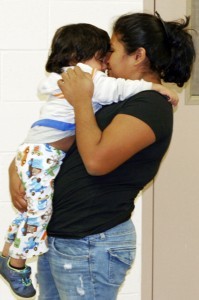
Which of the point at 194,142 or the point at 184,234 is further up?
the point at 194,142

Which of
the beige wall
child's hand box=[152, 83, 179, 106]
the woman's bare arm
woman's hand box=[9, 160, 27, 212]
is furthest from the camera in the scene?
the beige wall

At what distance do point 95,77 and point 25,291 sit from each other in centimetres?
64

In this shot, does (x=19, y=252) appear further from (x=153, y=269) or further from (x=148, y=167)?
(x=153, y=269)

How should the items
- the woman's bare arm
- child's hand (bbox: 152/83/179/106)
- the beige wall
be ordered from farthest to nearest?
the beige wall → child's hand (bbox: 152/83/179/106) → the woman's bare arm

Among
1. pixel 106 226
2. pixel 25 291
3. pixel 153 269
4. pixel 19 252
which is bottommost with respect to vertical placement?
pixel 153 269

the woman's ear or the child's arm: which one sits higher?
the woman's ear

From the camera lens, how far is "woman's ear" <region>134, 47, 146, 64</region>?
1360mm

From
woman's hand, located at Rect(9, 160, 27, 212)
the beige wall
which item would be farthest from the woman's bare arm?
the beige wall

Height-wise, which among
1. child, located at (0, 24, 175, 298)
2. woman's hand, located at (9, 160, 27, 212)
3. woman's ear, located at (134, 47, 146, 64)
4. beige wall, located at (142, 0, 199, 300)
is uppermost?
woman's ear, located at (134, 47, 146, 64)

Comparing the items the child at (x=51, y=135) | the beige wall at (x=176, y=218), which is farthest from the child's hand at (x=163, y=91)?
the beige wall at (x=176, y=218)

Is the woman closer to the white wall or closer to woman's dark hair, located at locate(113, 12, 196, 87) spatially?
woman's dark hair, located at locate(113, 12, 196, 87)

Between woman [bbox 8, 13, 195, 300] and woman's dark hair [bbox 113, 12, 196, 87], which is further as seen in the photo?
woman's dark hair [bbox 113, 12, 196, 87]

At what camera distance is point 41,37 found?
79.4 inches

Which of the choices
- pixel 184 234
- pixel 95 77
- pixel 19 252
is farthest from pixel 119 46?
pixel 184 234
